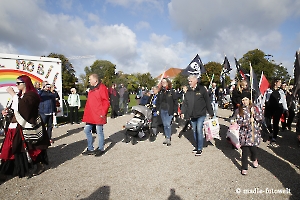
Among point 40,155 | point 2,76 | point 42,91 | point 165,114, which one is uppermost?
point 2,76

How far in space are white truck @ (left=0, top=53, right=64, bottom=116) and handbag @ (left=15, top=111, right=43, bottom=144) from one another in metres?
4.15

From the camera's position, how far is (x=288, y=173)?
157 inches

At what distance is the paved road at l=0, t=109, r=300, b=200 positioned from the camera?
3355 millimetres

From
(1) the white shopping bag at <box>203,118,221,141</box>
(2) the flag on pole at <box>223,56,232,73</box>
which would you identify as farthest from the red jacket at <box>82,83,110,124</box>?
(2) the flag on pole at <box>223,56,232,73</box>

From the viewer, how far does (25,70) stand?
336 inches

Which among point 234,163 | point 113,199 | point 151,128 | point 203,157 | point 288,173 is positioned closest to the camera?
point 113,199

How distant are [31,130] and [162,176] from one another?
2719mm

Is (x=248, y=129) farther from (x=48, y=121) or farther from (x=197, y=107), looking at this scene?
(x=48, y=121)

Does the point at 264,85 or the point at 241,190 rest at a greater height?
the point at 264,85

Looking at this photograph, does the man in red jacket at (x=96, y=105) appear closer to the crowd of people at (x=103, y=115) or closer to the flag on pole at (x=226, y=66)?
the crowd of people at (x=103, y=115)

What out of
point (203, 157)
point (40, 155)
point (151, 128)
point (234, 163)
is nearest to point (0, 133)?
point (40, 155)

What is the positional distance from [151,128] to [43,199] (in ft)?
13.7

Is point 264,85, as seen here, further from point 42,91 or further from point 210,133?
point 42,91

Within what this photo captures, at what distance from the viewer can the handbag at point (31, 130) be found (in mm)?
3730
